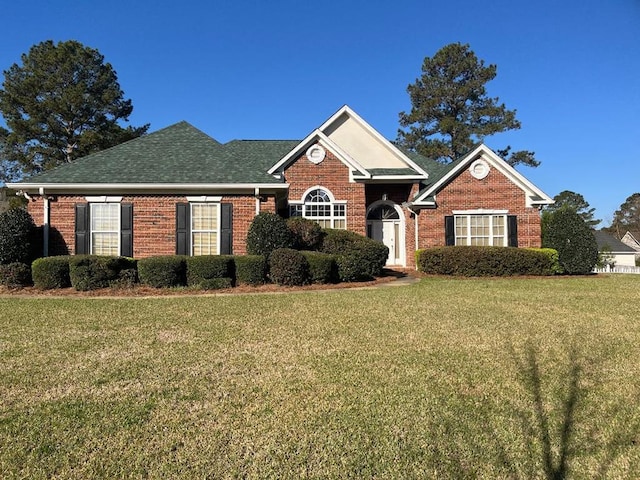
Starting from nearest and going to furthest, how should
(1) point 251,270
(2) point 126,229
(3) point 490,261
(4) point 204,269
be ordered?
(4) point 204,269 < (1) point 251,270 < (2) point 126,229 < (3) point 490,261

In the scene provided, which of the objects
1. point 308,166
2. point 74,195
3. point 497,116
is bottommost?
point 74,195

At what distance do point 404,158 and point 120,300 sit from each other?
44.4 ft

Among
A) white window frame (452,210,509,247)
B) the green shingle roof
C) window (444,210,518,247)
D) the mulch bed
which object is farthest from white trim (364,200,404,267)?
the mulch bed

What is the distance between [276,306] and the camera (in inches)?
347

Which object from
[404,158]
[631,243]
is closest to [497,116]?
[404,158]

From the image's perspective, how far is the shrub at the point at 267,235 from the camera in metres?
12.8

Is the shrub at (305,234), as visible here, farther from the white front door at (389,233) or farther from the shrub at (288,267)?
the white front door at (389,233)

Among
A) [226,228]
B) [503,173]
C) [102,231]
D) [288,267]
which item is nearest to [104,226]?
[102,231]

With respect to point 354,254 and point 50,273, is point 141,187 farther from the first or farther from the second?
point 354,254

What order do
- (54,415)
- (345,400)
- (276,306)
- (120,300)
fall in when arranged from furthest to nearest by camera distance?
(120,300), (276,306), (345,400), (54,415)

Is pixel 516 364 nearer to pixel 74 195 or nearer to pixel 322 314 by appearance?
pixel 322 314

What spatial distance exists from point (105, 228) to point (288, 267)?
7.38 meters

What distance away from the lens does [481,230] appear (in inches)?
679

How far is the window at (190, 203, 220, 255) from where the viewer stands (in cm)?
1454
